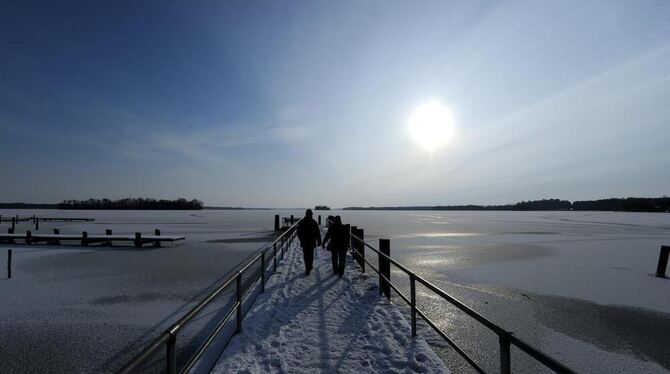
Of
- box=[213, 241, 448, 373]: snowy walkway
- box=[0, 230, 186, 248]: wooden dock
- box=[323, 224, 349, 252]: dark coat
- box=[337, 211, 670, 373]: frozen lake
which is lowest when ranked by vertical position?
box=[337, 211, 670, 373]: frozen lake

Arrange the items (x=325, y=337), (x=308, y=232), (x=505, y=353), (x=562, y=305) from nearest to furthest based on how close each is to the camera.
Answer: (x=505, y=353)
(x=325, y=337)
(x=562, y=305)
(x=308, y=232)

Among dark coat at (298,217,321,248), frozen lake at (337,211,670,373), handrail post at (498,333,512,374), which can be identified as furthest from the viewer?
dark coat at (298,217,321,248)

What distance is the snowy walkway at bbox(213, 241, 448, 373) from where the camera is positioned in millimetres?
4324

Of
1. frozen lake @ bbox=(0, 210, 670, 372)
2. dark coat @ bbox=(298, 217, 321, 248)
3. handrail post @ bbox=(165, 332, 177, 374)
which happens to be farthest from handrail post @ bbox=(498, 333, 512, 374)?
dark coat @ bbox=(298, 217, 321, 248)

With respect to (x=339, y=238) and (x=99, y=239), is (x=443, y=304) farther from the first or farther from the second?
(x=99, y=239)

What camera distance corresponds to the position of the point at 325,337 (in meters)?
5.20

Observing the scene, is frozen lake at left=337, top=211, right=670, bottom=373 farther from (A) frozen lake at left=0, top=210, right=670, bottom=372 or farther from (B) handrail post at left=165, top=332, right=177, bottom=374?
(B) handrail post at left=165, top=332, right=177, bottom=374

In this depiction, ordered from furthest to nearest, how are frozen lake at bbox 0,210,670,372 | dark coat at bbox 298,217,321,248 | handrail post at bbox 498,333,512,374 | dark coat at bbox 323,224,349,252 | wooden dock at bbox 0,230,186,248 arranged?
1. wooden dock at bbox 0,230,186,248
2. dark coat at bbox 323,224,349,252
3. dark coat at bbox 298,217,321,248
4. frozen lake at bbox 0,210,670,372
5. handrail post at bbox 498,333,512,374

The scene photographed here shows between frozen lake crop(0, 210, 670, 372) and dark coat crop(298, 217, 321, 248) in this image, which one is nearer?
frozen lake crop(0, 210, 670, 372)

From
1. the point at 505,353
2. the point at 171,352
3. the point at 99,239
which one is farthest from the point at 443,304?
the point at 99,239

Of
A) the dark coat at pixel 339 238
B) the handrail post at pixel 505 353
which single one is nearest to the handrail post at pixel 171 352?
the handrail post at pixel 505 353

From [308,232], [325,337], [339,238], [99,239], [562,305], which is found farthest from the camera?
[99,239]

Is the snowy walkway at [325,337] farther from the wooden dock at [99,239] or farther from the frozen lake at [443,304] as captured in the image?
the wooden dock at [99,239]

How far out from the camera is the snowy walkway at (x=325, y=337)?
14.2ft
